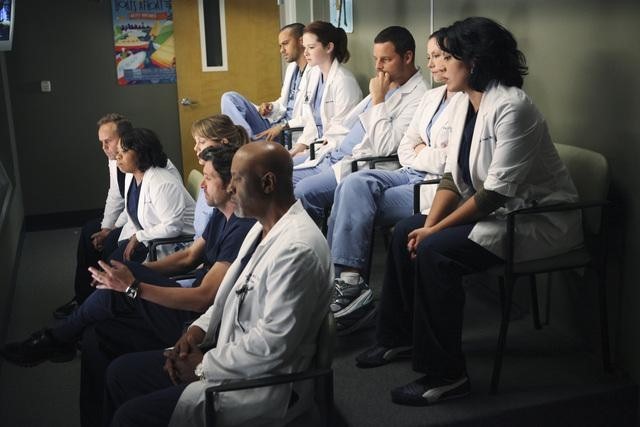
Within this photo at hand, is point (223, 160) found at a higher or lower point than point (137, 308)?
higher

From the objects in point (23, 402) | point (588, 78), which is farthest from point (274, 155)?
point (23, 402)

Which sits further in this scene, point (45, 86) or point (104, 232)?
point (45, 86)

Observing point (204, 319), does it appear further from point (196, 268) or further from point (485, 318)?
point (485, 318)

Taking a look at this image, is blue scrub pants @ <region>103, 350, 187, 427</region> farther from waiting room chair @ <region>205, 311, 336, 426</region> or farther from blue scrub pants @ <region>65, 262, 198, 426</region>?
blue scrub pants @ <region>65, 262, 198, 426</region>

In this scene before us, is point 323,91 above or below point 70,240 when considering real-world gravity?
above

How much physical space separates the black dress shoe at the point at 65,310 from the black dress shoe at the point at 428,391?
2.23 meters

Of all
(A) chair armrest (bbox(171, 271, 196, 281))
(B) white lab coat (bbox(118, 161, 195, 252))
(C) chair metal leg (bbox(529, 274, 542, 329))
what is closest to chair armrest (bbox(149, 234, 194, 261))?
(B) white lab coat (bbox(118, 161, 195, 252))

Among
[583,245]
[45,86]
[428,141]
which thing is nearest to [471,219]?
[583,245]

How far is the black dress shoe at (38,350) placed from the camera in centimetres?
281

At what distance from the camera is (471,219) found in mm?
2660

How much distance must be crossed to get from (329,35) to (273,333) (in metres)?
3.08

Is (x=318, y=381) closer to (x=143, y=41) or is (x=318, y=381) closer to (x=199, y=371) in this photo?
(x=199, y=371)

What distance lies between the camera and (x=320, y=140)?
456 cm

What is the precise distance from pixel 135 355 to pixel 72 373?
4.61 feet
